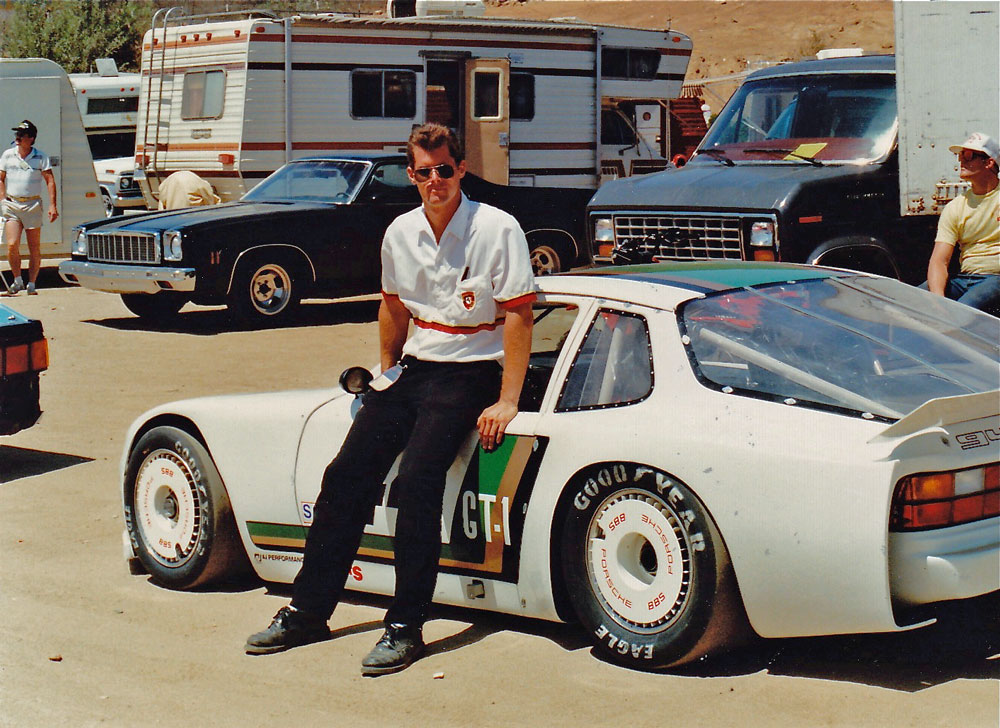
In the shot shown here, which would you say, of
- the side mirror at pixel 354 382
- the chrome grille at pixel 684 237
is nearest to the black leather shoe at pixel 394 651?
the side mirror at pixel 354 382

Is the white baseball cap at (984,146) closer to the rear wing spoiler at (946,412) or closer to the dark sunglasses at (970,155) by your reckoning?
the dark sunglasses at (970,155)

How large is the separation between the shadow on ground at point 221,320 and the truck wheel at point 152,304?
82 millimetres

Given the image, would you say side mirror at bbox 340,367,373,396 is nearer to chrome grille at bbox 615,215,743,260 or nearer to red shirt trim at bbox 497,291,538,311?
red shirt trim at bbox 497,291,538,311

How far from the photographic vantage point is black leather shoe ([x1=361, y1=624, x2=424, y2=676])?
4.69 m

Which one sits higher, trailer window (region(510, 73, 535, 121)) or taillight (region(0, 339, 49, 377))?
trailer window (region(510, 73, 535, 121))

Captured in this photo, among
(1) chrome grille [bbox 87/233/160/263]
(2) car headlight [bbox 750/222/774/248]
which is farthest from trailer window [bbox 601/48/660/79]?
(2) car headlight [bbox 750/222/774/248]

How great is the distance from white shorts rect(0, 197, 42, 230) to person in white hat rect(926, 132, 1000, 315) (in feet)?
35.5

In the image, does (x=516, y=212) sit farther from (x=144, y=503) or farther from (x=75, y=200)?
(x=144, y=503)

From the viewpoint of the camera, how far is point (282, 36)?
683 inches

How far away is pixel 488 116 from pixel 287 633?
14.5m

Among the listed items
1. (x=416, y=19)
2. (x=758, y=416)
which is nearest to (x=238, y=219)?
(x=416, y=19)

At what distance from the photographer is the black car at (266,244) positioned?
13.1 meters

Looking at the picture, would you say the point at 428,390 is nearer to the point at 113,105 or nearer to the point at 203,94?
the point at 203,94

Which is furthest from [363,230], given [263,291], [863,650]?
[863,650]
